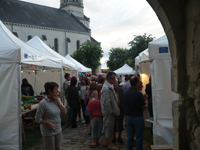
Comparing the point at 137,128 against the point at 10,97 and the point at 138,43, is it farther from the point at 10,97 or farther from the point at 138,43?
the point at 138,43

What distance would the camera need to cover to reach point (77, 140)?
19.8ft

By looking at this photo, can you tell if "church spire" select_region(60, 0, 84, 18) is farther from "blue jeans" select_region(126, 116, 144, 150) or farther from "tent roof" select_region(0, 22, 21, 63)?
"blue jeans" select_region(126, 116, 144, 150)

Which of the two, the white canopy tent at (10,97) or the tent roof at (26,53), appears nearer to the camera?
the white canopy tent at (10,97)

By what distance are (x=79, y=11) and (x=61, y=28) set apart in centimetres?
1288

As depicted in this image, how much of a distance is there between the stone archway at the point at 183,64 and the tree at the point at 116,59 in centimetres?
5583

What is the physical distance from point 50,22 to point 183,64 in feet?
165

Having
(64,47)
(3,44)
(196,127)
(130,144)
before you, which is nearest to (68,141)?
(130,144)

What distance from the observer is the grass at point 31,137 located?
569 cm

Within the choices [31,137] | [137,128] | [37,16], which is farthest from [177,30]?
[37,16]

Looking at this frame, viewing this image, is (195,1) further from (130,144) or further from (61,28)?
(61,28)

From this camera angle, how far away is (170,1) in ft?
7.38

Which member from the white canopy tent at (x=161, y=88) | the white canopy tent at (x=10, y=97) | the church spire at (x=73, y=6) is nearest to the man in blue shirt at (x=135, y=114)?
the white canopy tent at (x=161, y=88)

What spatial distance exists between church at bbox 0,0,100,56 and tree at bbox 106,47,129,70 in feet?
32.0

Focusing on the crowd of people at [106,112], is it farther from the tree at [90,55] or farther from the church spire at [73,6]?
A: the church spire at [73,6]
